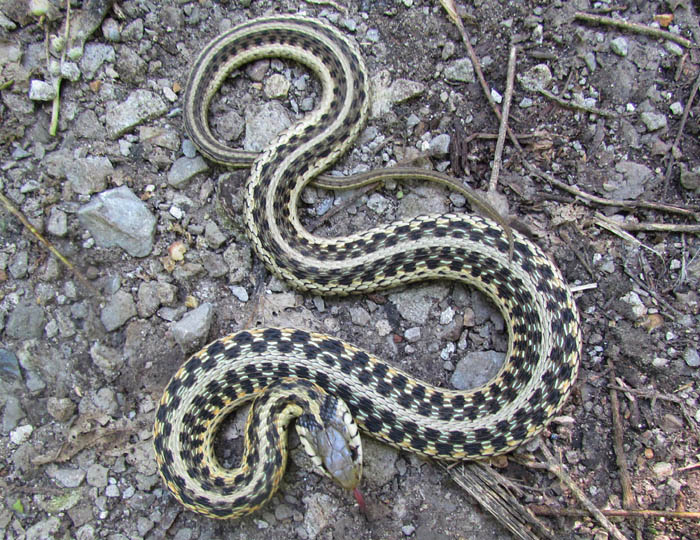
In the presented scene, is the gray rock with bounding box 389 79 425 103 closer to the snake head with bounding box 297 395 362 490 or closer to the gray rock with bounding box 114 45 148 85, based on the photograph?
the gray rock with bounding box 114 45 148 85

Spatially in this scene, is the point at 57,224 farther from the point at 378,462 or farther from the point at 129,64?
the point at 378,462

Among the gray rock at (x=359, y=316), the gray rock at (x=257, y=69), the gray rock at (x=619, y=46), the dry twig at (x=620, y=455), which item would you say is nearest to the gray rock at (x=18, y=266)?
the gray rock at (x=257, y=69)

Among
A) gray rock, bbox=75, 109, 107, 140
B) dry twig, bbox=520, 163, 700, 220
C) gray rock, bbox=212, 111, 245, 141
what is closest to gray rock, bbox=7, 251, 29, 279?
gray rock, bbox=75, 109, 107, 140

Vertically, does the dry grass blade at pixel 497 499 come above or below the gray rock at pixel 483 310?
below

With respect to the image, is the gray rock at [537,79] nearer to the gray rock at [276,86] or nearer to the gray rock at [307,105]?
the gray rock at [307,105]

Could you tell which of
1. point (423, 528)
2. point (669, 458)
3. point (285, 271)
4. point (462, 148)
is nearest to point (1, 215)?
point (285, 271)

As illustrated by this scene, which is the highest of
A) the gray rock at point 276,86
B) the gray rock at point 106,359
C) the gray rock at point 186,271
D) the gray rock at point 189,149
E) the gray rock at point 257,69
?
the gray rock at point 257,69

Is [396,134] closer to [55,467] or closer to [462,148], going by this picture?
[462,148]
